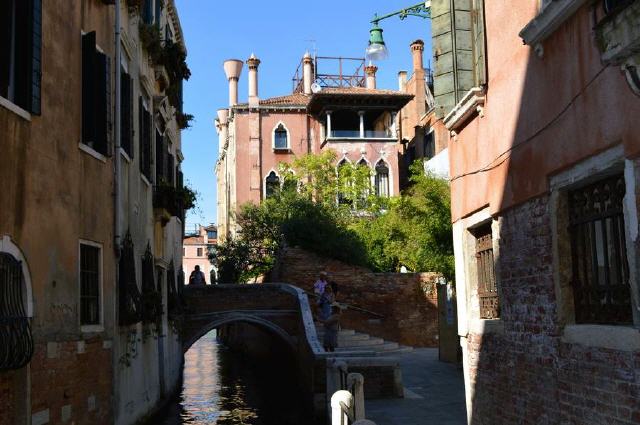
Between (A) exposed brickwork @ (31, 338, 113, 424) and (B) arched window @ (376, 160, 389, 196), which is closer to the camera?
(A) exposed brickwork @ (31, 338, 113, 424)

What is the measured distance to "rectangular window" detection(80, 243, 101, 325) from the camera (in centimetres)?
932

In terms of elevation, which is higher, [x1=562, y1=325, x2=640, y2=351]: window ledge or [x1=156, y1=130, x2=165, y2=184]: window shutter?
[x1=156, y1=130, x2=165, y2=184]: window shutter

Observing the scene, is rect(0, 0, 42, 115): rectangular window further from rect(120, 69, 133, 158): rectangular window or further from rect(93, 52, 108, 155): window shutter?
rect(120, 69, 133, 158): rectangular window

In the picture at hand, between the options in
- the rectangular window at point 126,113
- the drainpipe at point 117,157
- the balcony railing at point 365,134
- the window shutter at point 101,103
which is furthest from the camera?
the balcony railing at point 365,134

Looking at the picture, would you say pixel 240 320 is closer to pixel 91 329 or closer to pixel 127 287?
pixel 127 287

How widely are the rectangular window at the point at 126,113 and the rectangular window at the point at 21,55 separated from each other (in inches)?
135

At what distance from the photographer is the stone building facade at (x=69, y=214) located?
7.24 metres

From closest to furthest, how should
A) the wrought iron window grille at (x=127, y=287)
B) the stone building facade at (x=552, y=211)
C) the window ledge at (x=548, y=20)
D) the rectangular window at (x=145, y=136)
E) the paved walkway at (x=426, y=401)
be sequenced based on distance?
the stone building facade at (x=552, y=211), the window ledge at (x=548, y=20), the wrought iron window grille at (x=127, y=287), the paved walkway at (x=426, y=401), the rectangular window at (x=145, y=136)

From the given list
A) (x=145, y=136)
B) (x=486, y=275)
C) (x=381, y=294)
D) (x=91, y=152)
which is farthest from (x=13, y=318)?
(x=381, y=294)

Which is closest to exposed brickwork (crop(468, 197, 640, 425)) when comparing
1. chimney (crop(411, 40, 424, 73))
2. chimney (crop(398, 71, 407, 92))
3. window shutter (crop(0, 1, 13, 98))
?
window shutter (crop(0, 1, 13, 98))

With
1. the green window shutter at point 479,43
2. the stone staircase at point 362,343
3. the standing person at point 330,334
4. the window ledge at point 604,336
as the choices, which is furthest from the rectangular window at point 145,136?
the window ledge at point 604,336

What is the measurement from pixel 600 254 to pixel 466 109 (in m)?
2.81

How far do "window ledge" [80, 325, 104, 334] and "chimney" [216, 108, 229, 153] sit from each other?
115 ft

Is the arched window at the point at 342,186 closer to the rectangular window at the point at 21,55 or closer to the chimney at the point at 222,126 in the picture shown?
the chimney at the point at 222,126
